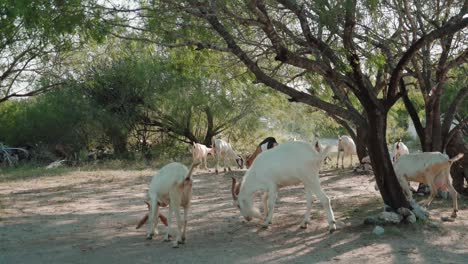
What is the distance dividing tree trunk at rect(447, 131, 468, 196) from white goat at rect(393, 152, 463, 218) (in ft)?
6.44

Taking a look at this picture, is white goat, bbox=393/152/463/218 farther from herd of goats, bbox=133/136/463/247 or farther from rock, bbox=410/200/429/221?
rock, bbox=410/200/429/221

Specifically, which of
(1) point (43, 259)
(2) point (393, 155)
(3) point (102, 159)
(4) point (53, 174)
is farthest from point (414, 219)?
(3) point (102, 159)


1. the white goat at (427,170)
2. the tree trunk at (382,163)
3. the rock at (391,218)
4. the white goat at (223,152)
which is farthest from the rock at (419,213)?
the white goat at (223,152)

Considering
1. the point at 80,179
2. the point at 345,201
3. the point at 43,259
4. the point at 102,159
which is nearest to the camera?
the point at 43,259

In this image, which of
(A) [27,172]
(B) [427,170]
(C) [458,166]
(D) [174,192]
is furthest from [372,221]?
(A) [27,172]

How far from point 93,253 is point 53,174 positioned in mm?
11375

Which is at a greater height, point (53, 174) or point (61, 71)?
point (61, 71)

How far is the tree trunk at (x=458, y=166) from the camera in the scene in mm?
12055

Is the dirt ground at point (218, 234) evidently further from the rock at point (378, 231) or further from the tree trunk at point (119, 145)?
the tree trunk at point (119, 145)

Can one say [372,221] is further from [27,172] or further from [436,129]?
[27,172]

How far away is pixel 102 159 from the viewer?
23.3 meters

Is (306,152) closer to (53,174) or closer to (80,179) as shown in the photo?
(80,179)

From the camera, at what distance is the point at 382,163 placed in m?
9.09

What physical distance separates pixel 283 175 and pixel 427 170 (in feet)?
9.69
